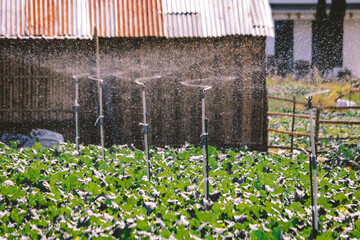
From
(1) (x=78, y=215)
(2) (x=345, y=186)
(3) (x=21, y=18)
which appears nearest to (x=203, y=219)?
(1) (x=78, y=215)

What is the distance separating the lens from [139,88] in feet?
34.6

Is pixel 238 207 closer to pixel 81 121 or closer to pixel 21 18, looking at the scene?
pixel 81 121

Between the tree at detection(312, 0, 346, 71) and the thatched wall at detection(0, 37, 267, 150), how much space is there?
10.9 meters

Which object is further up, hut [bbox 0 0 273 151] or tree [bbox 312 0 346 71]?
tree [bbox 312 0 346 71]

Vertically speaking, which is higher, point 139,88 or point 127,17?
point 127,17

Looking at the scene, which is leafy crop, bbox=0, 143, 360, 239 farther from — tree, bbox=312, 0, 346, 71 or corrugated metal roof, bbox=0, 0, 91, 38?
tree, bbox=312, 0, 346, 71

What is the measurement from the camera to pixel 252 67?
33.8ft

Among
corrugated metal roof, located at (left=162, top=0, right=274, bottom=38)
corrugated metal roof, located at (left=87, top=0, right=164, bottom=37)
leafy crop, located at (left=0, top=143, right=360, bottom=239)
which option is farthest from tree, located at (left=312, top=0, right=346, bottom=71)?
leafy crop, located at (left=0, top=143, right=360, bottom=239)

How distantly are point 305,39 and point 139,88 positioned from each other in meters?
12.2

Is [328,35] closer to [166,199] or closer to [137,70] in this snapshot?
[137,70]

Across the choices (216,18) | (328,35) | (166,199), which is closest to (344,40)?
(328,35)

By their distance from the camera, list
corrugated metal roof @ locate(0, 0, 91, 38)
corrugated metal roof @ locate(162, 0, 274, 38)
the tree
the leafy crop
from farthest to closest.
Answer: the tree → corrugated metal roof @ locate(162, 0, 274, 38) → corrugated metal roof @ locate(0, 0, 91, 38) → the leafy crop

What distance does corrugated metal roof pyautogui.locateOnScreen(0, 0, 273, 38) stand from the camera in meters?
10.1

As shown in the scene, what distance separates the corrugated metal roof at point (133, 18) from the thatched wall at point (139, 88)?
252 mm
